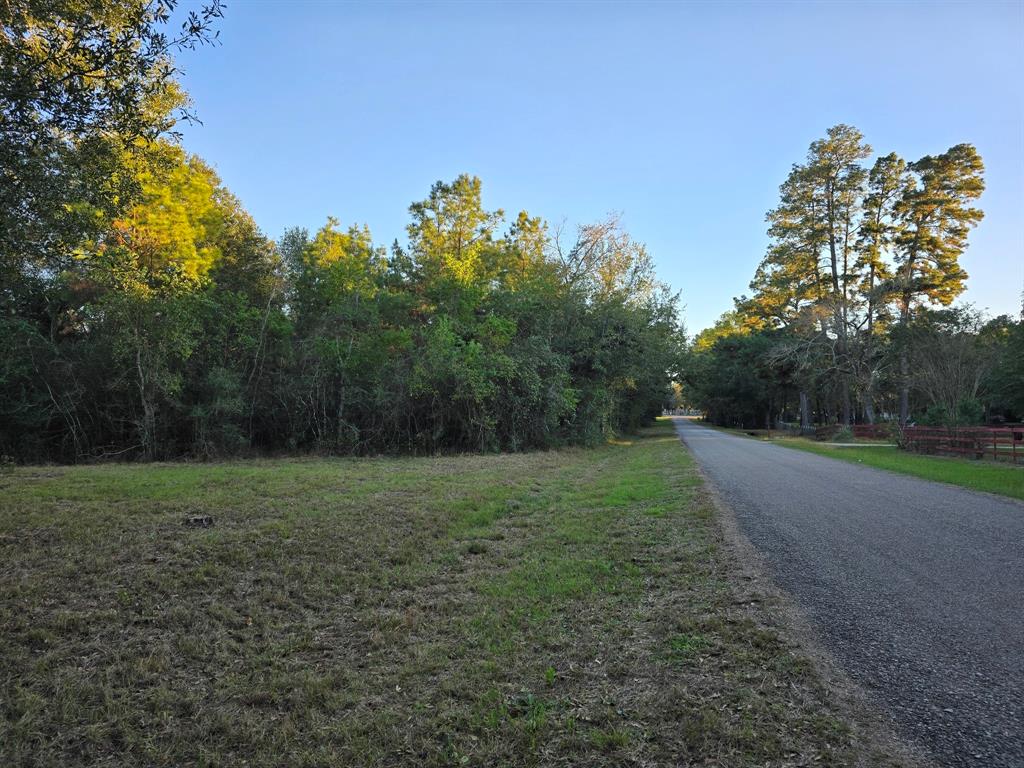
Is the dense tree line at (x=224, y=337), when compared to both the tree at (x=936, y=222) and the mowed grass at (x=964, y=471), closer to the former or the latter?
the mowed grass at (x=964, y=471)

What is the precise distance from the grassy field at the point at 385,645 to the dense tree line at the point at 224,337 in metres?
3.72

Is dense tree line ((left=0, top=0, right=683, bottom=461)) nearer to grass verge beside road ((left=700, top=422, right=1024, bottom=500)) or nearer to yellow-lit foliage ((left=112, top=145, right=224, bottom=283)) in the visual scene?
yellow-lit foliage ((left=112, top=145, right=224, bottom=283))

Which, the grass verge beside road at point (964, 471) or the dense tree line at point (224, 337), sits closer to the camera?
the dense tree line at point (224, 337)

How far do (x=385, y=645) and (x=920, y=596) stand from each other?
14.3 feet

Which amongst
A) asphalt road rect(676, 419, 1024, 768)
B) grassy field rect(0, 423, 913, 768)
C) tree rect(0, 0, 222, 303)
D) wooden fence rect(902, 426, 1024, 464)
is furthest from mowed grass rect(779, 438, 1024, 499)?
tree rect(0, 0, 222, 303)

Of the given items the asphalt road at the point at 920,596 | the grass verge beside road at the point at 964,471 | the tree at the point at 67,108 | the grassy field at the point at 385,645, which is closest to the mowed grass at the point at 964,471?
the grass verge beside road at the point at 964,471

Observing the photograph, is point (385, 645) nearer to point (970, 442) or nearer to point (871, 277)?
point (970, 442)

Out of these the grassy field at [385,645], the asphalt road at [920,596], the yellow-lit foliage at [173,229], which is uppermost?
the yellow-lit foliage at [173,229]

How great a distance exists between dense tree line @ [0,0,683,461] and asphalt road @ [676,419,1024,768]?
7.90m

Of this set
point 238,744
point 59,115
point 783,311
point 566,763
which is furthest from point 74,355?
point 783,311

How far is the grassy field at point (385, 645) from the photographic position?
274 cm

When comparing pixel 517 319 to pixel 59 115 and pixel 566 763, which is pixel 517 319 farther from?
pixel 566 763

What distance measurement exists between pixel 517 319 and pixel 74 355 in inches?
574

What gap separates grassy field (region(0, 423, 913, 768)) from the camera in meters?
2.74
